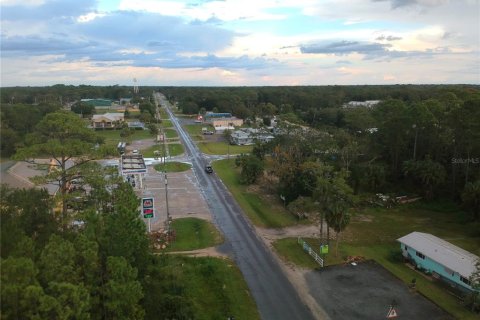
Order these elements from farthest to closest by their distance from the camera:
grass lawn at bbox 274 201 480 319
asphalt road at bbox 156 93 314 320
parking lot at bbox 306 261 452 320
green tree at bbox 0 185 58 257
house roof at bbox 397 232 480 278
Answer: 1. grass lawn at bbox 274 201 480 319
2. house roof at bbox 397 232 480 278
3. asphalt road at bbox 156 93 314 320
4. parking lot at bbox 306 261 452 320
5. green tree at bbox 0 185 58 257

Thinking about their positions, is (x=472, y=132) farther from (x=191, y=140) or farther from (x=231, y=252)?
(x=191, y=140)

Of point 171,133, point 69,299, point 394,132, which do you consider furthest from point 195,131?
point 69,299

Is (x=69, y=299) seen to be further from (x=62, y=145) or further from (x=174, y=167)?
(x=174, y=167)

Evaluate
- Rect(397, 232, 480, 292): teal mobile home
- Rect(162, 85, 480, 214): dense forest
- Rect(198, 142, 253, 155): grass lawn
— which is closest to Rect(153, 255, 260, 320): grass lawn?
Rect(397, 232, 480, 292): teal mobile home

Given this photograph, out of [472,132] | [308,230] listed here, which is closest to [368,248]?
[308,230]

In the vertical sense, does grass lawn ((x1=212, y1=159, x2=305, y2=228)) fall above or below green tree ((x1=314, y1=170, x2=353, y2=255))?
below

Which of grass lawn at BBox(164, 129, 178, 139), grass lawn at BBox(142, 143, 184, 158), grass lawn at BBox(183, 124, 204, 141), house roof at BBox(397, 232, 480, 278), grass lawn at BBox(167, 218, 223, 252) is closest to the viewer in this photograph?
house roof at BBox(397, 232, 480, 278)

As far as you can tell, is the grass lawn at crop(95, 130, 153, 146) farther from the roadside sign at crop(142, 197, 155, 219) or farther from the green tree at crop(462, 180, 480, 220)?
the green tree at crop(462, 180, 480, 220)
